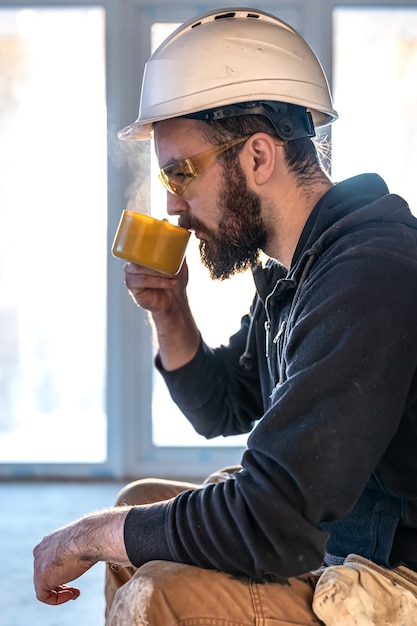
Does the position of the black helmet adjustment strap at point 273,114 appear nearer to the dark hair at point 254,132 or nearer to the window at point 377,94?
the dark hair at point 254,132

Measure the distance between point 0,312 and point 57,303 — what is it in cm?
28

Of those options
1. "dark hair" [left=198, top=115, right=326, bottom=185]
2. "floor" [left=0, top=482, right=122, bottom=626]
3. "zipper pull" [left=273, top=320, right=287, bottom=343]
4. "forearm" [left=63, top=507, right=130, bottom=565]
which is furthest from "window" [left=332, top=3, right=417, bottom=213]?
"forearm" [left=63, top=507, right=130, bottom=565]

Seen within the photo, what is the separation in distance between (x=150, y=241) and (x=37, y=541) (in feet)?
5.94

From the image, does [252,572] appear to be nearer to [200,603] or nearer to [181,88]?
[200,603]

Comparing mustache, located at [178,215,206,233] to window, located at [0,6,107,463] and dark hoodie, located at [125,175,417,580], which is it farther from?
window, located at [0,6,107,463]

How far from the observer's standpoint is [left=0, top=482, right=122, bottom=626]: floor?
8.61 feet

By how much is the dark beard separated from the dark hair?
2.2 inches

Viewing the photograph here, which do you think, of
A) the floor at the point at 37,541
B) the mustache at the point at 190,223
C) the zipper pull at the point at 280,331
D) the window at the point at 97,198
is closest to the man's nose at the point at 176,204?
the mustache at the point at 190,223

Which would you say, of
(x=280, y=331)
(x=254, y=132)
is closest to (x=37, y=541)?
(x=280, y=331)

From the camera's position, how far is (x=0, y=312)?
4.32 meters

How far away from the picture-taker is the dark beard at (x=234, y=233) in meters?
1.62

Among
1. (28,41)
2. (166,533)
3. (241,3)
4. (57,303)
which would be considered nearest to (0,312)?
(57,303)

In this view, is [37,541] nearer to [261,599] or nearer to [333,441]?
[261,599]

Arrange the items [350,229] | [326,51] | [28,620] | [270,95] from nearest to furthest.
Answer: [350,229], [270,95], [28,620], [326,51]
